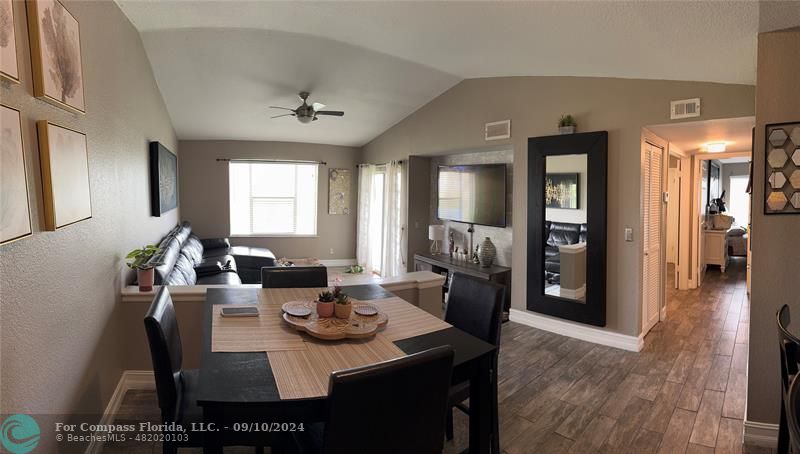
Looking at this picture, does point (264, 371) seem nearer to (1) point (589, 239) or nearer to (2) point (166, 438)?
(2) point (166, 438)

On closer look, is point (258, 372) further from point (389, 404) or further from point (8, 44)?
point (8, 44)

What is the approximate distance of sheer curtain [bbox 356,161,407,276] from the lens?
679 centimetres

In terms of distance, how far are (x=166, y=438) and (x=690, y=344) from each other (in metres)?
4.31

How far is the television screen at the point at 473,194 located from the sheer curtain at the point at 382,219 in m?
0.75

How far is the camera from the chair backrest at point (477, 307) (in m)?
2.20

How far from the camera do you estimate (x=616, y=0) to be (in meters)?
2.41

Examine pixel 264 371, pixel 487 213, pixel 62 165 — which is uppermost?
pixel 62 165

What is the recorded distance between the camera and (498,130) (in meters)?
4.75

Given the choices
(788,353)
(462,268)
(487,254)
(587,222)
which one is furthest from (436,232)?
(788,353)

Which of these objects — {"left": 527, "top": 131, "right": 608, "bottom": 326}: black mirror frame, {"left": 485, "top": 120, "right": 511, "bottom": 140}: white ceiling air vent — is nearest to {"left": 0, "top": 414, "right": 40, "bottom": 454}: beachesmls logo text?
{"left": 527, "top": 131, "right": 608, "bottom": 326}: black mirror frame

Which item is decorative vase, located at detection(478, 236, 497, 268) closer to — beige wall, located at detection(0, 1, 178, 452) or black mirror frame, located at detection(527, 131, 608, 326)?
black mirror frame, located at detection(527, 131, 608, 326)

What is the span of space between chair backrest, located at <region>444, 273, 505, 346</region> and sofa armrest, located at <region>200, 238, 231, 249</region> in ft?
17.6

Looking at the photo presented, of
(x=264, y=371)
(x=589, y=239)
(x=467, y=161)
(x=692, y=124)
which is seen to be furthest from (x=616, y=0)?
(x=467, y=161)

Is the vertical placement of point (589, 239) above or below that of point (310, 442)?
above
